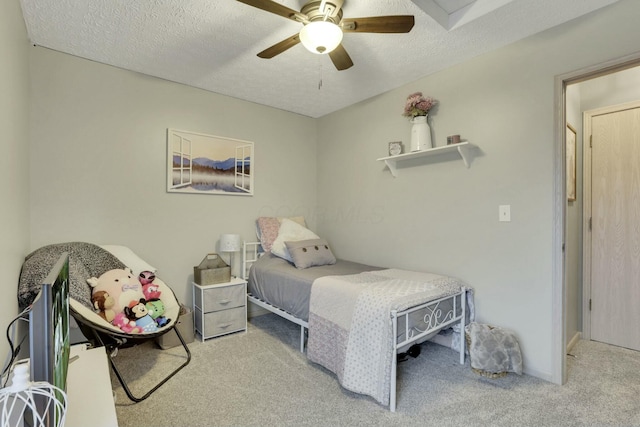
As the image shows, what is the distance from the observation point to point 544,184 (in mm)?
2180

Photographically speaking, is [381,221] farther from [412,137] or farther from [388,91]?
[388,91]

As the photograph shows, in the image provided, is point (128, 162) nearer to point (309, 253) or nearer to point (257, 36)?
point (257, 36)

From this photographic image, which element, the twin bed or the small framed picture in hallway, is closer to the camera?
the twin bed

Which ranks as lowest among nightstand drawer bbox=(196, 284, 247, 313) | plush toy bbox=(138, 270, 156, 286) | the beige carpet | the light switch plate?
the beige carpet

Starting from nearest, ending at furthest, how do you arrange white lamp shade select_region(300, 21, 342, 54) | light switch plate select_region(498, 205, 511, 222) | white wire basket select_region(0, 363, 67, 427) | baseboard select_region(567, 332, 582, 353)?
white wire basket select_region(0, 363, 67, 427), white lamp shade select_region(300, 21, 342, 54), light switch plate select_region(498, 205, 511, 222), baseboard select_region(567, 332, 582, 353)

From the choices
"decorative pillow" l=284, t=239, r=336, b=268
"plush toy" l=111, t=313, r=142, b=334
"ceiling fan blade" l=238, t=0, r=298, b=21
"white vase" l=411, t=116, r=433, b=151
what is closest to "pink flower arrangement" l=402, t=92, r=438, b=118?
"white vase" l=411, t=116, r=433, b=151

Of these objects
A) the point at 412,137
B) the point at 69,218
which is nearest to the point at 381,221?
the point at 412,137

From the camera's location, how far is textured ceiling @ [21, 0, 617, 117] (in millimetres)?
1947

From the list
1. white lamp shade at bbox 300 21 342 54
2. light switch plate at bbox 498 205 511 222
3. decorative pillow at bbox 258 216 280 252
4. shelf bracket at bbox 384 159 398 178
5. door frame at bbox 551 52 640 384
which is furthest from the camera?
decorative pillow at bbox 258 216 280 252

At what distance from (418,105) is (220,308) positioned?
2.60 m

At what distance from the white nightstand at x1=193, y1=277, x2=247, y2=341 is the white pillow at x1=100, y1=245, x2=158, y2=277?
0.50m

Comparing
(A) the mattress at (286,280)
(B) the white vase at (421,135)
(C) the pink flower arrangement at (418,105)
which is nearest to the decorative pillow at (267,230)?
(A) the mattress at (286,280)

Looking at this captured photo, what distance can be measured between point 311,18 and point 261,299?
2422 millimetres

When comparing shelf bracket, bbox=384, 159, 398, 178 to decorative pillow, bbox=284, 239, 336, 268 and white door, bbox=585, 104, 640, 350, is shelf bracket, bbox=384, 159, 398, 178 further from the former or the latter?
white door, bbox=585, 104, 640, 350
